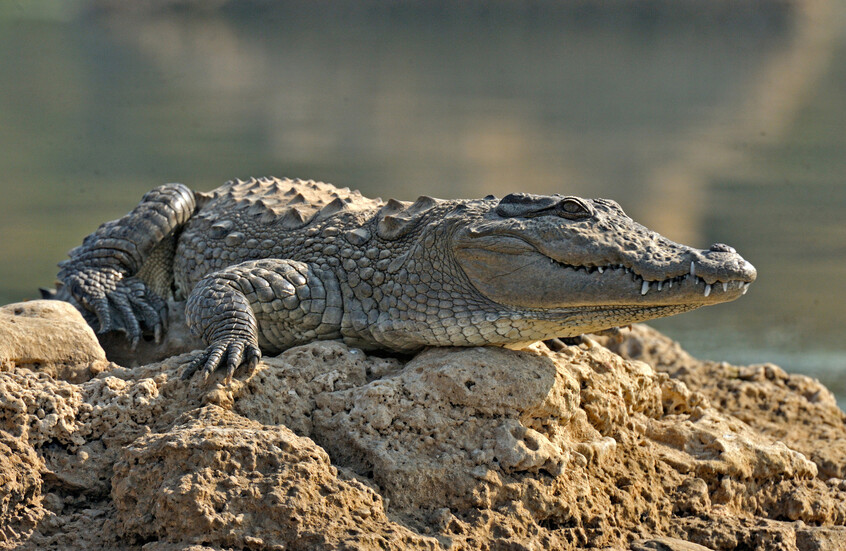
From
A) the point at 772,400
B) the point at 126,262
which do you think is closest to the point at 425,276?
the point at 126,262

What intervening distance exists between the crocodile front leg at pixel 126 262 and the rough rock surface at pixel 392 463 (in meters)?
1.23

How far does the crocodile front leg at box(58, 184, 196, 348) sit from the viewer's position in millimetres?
5762

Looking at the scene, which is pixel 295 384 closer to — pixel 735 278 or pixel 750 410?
pixel 735 278

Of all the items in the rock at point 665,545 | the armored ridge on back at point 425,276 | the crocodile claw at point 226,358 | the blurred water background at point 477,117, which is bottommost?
the blurred water background at point 477,117

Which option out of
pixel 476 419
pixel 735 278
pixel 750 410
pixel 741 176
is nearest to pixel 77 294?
pixel 476 419

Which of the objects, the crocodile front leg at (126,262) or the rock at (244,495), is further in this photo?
the crocodile front leg at (126,262)

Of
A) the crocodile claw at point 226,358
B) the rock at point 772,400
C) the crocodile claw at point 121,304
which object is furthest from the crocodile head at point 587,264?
the crocodile claw at point 121,304

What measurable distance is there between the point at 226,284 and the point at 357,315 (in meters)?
0.66

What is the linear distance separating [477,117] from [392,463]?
25060 millimetres

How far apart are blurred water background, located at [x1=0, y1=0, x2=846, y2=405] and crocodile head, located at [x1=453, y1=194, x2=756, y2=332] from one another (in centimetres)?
681

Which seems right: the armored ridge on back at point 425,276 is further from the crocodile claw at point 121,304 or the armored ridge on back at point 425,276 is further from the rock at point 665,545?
the rock at point 665,545

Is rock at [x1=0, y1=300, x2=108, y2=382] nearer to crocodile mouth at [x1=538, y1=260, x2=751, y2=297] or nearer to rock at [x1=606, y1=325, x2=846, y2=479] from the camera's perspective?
crocodile mouth at [x1=538, y1=260, x2=751, y2=297]

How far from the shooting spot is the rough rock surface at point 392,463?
370 cm

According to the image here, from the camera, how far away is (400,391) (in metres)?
Result: 4.34
